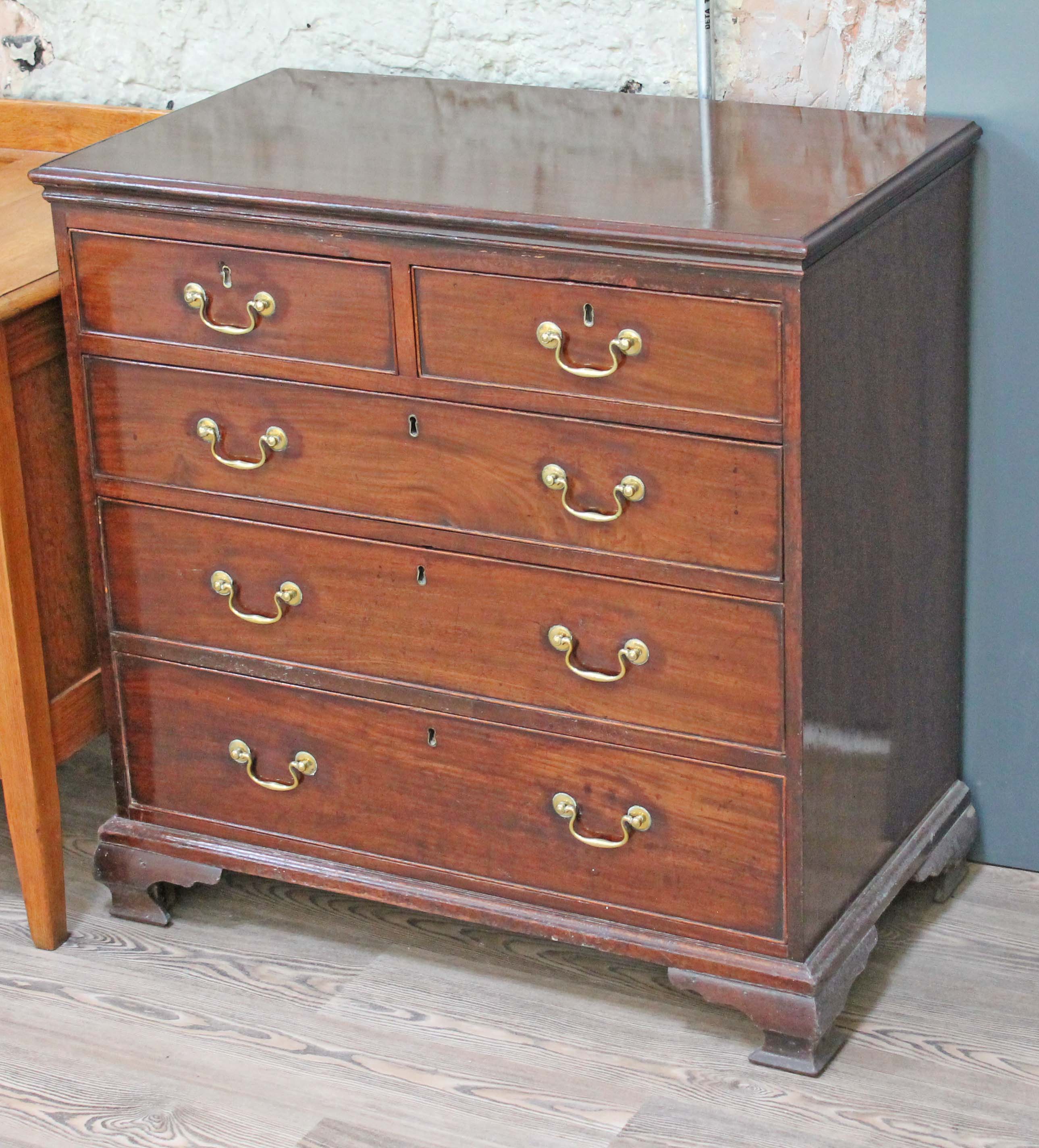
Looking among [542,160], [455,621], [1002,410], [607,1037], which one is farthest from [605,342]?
[607,1037]

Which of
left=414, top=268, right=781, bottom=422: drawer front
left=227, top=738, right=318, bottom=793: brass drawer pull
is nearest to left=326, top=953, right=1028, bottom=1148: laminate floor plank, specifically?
left=227, top=738, right=318, bottom=793: brass drawer pull

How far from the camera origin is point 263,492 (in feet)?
7.09

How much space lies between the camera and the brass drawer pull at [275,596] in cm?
219

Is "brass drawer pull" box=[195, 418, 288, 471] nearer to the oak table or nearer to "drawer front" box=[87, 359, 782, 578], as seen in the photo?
"drawer front" box=[87, 359, 782, 578]

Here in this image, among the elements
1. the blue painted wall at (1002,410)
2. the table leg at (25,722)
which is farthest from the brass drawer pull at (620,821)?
the table leg at (25,722)

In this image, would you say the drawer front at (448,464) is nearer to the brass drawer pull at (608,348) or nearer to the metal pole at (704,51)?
the brass drawer pull at (608,348)

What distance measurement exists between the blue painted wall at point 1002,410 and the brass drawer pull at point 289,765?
2.91 ft

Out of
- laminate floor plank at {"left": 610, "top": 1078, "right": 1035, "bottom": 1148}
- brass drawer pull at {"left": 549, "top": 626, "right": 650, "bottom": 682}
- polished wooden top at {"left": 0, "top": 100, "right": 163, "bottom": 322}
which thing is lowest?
laminate floor plank at {"left": 610, "top": 1078, "right": 1035, "bottom": 1148}

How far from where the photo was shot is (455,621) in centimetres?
211

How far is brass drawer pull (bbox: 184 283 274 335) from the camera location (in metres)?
2.05

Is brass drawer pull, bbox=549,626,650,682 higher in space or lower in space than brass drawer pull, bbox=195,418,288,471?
lower

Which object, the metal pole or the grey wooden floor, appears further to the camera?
the metal pole

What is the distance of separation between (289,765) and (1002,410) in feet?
3.32

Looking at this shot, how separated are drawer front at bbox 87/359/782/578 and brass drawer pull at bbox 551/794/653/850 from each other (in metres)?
0.32
